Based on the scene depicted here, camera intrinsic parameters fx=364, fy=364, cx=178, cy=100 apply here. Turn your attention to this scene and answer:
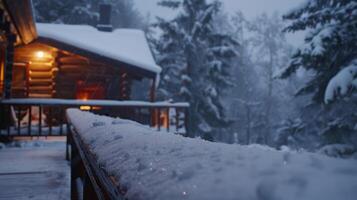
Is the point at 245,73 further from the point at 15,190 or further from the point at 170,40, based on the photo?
the point at 15,190

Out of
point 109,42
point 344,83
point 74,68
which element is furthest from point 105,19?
point 344,83

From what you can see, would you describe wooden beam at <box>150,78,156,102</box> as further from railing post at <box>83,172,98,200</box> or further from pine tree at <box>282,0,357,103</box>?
railing post at <box>83,172,98,200</box>

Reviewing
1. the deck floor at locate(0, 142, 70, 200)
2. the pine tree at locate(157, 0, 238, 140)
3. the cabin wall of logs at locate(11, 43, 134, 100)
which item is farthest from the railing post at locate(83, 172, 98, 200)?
the pine tree at locate(157, 0, 238, 140)

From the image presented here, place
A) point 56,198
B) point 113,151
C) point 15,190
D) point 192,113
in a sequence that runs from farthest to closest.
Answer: point 192,113, point 15,190, point 56,198, point 113,151

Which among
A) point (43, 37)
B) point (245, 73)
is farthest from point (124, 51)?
point (245, 73)

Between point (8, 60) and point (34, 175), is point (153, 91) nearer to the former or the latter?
point (8, 60)

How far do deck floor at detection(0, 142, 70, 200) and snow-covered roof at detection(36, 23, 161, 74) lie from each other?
302 inches

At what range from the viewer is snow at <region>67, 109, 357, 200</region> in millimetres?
713

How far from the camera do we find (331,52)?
11398 millimetres

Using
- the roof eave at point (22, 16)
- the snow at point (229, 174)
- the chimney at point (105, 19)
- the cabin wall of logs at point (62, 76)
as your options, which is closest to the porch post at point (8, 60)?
the roof eave at point (22, 16)

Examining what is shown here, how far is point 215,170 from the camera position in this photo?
974 millimetres

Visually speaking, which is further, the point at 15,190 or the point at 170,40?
the point at 170,40

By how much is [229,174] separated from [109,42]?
19.0 m

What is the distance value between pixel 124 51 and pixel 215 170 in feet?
57.6
